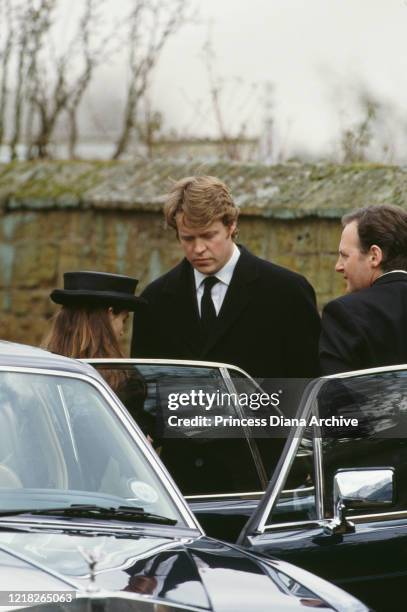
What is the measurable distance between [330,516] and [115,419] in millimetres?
744

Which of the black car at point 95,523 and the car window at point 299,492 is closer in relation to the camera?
the black car at point 95,523

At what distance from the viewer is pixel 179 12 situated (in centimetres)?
Result: 1282

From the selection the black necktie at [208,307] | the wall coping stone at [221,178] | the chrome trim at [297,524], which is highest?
the wall coping stone at [221,178]

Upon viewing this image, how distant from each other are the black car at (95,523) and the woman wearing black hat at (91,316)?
1.01 meters

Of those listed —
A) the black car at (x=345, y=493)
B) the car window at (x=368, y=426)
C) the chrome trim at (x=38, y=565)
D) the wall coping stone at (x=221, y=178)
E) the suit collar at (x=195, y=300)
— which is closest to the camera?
the chrome trim at (x=38, y=565)

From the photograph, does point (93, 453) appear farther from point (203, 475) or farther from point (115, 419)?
point (203, 475)

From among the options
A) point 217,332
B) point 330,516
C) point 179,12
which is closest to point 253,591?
point 330,516

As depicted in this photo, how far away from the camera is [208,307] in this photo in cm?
665

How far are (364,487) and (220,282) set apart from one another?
102 inches

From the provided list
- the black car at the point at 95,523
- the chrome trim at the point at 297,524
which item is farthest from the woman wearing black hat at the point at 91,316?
the chrome trim at the point at 297,524

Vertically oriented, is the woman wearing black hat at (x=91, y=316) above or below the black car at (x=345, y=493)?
above

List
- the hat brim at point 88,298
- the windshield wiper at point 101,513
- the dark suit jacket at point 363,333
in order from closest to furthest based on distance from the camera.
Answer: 1. the windshield wiper at point 101,513
2. the dark suit jacket at point 363,333
3. the hat brim at point 88,298

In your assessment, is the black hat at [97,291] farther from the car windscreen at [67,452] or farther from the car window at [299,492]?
the car window at [299,492]

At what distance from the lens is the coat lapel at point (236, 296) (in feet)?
21.4
